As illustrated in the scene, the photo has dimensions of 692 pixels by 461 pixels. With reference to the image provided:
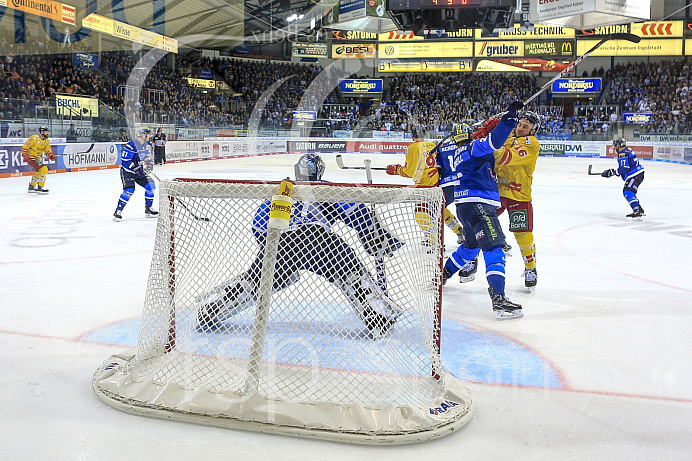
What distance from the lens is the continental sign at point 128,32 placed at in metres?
23.1

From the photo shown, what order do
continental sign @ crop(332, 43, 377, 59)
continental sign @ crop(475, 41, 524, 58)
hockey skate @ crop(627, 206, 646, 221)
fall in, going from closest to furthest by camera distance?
1. hockey skate @ crop(627, 206, 646, 221)
2. continental sign @ crop(475, 41, 524, 58)
3. continental sign @ crop(332, 43, 377, 59)

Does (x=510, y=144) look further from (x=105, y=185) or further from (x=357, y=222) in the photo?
(x=105, y=185)

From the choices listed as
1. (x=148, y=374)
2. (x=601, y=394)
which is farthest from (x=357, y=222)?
(x=601, y=394)

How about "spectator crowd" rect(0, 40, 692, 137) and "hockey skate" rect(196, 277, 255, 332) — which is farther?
"spectator crowd" rect(0, 40, 692, 137)

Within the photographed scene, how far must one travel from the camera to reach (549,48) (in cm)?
3525

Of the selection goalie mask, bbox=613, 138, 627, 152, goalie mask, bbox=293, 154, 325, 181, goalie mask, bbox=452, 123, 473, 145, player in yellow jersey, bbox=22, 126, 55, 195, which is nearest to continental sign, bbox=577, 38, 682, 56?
goalie mask, bbox=613, 138, 627, 152

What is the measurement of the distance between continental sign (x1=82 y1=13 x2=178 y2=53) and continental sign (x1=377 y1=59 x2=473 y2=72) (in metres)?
13.7

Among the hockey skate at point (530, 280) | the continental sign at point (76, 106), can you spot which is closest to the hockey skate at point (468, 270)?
the hockey skate at point (530, 280)

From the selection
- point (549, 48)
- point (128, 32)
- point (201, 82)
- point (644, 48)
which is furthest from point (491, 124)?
point (644, 48)

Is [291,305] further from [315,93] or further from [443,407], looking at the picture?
[315,93]

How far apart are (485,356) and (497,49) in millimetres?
35909

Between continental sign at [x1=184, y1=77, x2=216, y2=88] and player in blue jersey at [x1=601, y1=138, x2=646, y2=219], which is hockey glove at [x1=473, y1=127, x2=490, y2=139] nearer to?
player in blue jersey at [x1=601, y1=138, x2=646, y2=219]

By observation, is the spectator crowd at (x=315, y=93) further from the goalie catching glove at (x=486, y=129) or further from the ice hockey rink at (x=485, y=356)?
the goalie catching glove at (x=486, y=129)

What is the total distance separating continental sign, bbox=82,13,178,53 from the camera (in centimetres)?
2312
